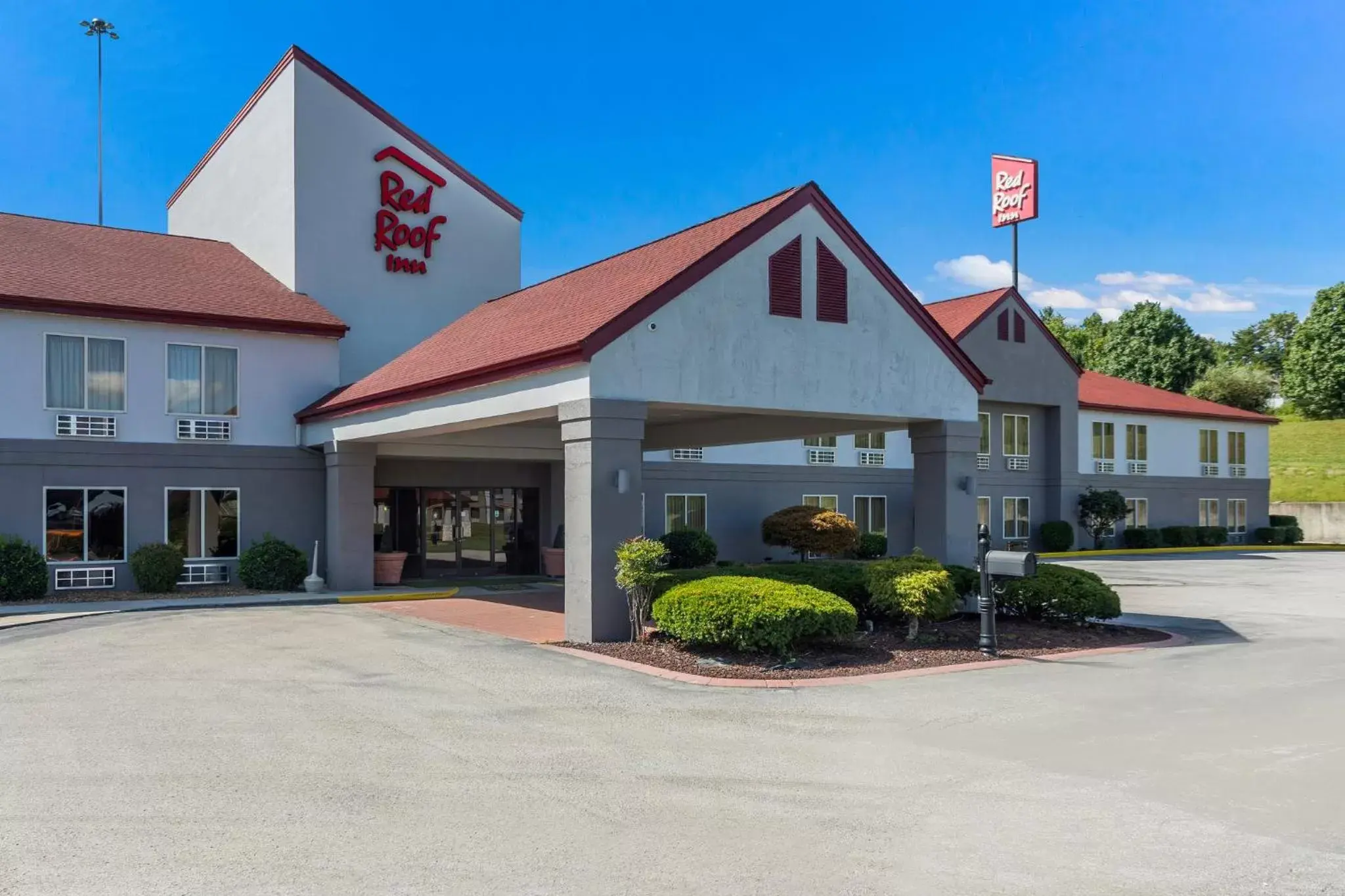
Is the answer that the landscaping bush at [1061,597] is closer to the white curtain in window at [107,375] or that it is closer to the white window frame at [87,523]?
the white window frame at [87,523]

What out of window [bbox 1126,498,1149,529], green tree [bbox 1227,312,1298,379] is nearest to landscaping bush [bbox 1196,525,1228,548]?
window [bbox 1126,498,1149,529]

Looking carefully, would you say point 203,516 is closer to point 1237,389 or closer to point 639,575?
point 639,575

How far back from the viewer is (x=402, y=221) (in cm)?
2797

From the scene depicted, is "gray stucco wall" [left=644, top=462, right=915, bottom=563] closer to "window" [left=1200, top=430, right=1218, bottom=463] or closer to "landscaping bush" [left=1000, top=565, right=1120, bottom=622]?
"landscaping bush" [left=1000, top=565, right=1120, bottom=622]

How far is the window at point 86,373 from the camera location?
21.8m

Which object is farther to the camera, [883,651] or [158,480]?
[158,480]

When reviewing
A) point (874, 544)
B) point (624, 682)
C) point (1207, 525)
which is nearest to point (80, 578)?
point (624, 682)

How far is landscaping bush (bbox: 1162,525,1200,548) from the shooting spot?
4259 centimetres

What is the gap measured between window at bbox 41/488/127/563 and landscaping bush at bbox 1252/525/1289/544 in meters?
42.8

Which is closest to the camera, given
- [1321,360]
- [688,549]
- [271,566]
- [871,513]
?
[271,566]

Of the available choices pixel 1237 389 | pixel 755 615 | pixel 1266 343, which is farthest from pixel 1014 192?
pixel 1266 343

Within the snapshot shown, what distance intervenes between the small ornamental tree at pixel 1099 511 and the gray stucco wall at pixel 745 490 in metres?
9.19

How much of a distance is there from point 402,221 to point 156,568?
1065 cm

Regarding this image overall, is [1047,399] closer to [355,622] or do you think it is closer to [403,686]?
[355,622]
